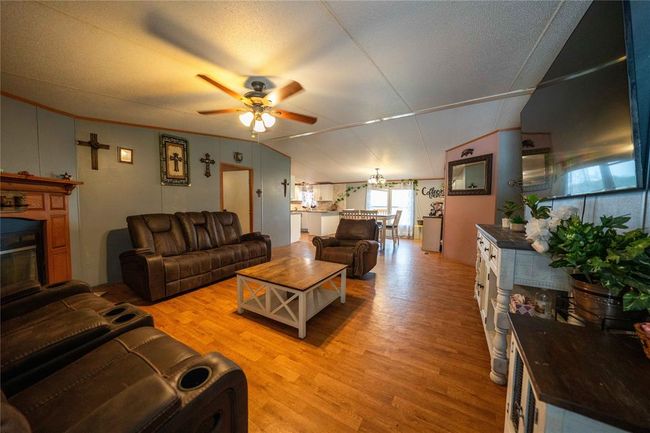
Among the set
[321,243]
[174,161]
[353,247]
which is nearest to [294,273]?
[321,243]

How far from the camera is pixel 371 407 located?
4.20ft

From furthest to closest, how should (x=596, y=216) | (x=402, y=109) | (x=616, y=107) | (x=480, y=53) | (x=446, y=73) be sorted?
1. (x=402, y=109)
2. (x=446, y=73)
3. (x=480, y=53)
4. (x=596, y=216)
5. (x=616, y=107)

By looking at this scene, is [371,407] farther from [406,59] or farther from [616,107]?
[406,59]

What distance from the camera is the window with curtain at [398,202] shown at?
7668mm

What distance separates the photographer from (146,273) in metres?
2.44

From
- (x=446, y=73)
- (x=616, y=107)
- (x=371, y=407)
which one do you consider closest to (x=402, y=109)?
(x=446, y=73)

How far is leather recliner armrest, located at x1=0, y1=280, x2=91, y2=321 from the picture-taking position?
47.9 inches

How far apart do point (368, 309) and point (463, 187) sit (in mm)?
3166

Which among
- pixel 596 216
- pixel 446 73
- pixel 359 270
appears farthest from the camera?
pixel 359 270

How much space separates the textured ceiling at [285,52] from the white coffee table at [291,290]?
6.12 ft

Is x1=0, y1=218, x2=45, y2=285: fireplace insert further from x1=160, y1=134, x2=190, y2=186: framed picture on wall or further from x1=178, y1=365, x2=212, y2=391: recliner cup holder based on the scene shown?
x1=178, y1=365, x2=212, y2=391: recliner cup holder

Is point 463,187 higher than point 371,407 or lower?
higher

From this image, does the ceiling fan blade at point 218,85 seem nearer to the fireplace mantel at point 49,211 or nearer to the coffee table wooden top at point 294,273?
the coffee table wooden top at point 294,273

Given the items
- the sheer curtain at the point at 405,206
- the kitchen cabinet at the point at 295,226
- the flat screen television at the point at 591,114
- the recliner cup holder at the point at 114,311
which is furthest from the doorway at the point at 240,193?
the sheer curtain at the point at 405,206
